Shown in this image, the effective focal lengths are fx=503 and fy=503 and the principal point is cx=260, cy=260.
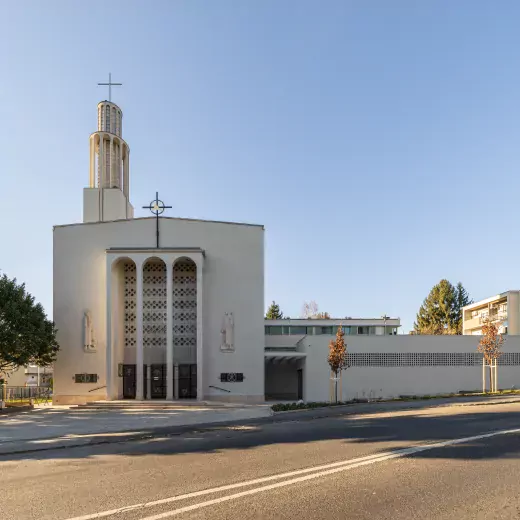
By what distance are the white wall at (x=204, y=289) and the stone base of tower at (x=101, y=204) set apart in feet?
15.7

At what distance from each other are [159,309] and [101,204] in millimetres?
10342

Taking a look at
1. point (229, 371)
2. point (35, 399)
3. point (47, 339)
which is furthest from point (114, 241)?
point (35, 399)

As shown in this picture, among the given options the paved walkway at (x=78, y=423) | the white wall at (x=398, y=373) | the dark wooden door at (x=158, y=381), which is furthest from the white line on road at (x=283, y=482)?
the dark wooden door at (x=158, y=381)

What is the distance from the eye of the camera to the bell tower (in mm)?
37125

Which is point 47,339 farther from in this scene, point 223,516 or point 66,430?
point 223,516

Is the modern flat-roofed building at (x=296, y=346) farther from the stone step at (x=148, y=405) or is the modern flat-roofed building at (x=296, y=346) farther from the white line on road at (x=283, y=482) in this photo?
the white line on road at (x=283, y=482)

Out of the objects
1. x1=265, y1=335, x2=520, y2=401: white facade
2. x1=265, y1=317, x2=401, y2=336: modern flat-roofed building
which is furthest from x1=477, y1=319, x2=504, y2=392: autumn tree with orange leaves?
x1=265, y1=317, x2=401, y2=336: modern flat-roofed building

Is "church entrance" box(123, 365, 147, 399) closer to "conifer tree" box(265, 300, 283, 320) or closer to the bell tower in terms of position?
the bell tower

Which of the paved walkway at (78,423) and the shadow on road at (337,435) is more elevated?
the shadow on road at (337,435)

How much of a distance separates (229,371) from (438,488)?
24.2 meters

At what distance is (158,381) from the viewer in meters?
31.5

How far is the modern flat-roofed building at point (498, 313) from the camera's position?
49.8 m

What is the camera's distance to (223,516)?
637 centimetres

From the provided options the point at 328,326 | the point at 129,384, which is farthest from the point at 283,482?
the point at 328,326
